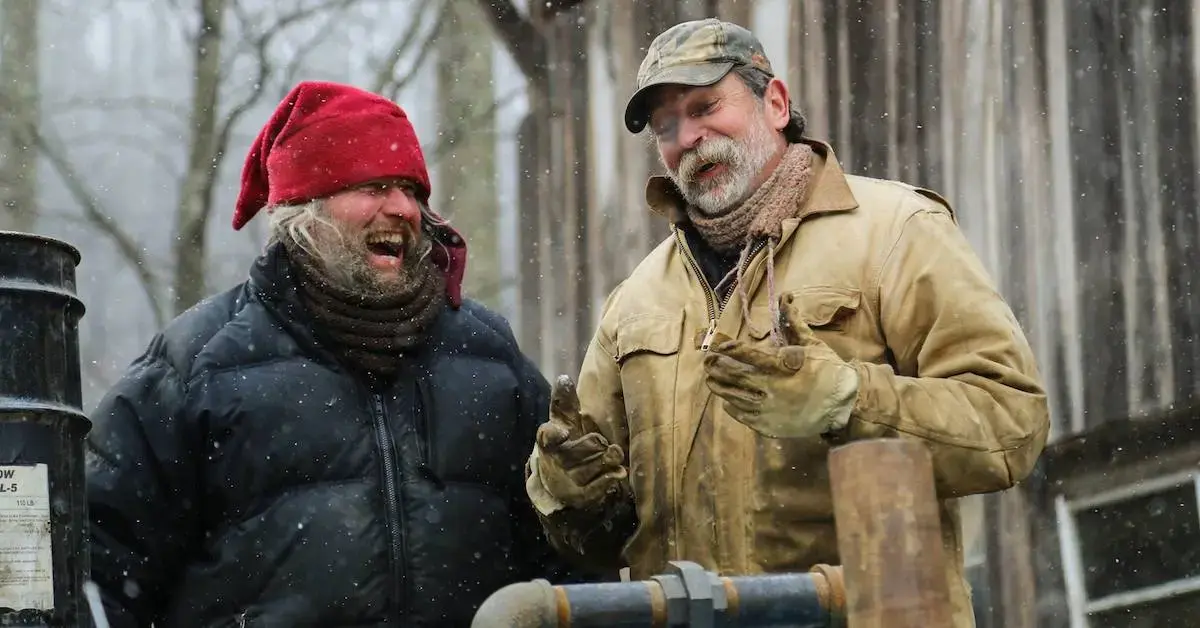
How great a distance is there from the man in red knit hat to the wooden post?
1776 mm

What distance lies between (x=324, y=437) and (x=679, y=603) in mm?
1665

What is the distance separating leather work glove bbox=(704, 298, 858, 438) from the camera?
3.45m

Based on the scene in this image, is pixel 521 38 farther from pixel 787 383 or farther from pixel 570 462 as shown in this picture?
pixel 787 383

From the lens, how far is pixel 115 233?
13.3 metres

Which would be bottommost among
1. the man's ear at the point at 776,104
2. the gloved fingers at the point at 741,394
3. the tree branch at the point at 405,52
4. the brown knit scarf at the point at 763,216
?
the gloved fingers at the point at 741,394

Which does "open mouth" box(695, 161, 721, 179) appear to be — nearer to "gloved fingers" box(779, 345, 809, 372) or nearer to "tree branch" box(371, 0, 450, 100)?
"gloved fingers" box(779, 345, 809, 372)

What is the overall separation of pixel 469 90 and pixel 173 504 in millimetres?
9973

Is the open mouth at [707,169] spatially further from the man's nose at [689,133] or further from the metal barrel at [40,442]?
the metal barrel at [40,442]

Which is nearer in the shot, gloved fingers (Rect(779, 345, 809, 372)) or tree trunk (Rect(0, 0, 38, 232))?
gloved fingers (Rect(779, 345, 809, 372))

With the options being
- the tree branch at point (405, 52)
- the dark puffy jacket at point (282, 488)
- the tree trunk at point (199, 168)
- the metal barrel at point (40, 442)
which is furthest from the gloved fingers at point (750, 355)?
the tree branch at point (405, 52)

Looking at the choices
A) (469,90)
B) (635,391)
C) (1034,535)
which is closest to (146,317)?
(469,90)

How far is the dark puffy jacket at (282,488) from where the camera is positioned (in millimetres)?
4184

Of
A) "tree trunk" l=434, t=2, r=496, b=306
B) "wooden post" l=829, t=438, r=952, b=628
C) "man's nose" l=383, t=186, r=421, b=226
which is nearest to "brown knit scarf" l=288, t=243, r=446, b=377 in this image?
"man's nose" l=383, t=186, r=421, b=226

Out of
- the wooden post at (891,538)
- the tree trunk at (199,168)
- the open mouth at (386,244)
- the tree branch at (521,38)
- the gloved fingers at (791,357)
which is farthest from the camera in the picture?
the tree trunk at (199,168)
